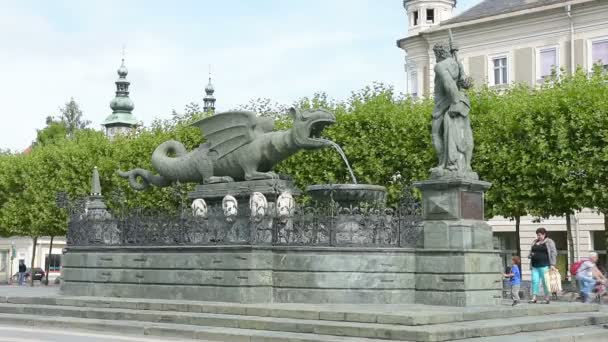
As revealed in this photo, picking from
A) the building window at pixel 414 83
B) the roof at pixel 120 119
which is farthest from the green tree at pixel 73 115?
the building window at pixel 414 83

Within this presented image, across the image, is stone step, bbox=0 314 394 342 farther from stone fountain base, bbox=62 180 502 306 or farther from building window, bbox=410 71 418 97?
building window, bbox=410 71 418 97

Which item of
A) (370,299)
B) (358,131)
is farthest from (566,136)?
(370,299)

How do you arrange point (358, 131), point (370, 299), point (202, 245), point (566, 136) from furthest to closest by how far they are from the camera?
point (358, 131), point (566, 136), point (202, 245), point (370, 299)

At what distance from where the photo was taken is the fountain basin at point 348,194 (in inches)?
712

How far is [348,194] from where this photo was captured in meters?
18.2

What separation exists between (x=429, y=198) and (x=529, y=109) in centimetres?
1310

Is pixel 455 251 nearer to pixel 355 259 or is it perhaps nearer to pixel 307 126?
pixel 355 259

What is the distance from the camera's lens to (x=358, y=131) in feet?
103

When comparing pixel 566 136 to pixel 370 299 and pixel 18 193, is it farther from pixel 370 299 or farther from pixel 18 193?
pixel 18 193

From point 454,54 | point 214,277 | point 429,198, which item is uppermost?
point 454,54

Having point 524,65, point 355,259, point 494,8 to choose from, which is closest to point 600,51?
point 524,65

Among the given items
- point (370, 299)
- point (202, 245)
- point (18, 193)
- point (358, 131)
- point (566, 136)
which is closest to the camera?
point (370, 299)

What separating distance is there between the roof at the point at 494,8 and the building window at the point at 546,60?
7.03ft

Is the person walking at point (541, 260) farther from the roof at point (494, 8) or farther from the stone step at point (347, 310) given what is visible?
the roof at point (494, 8)
